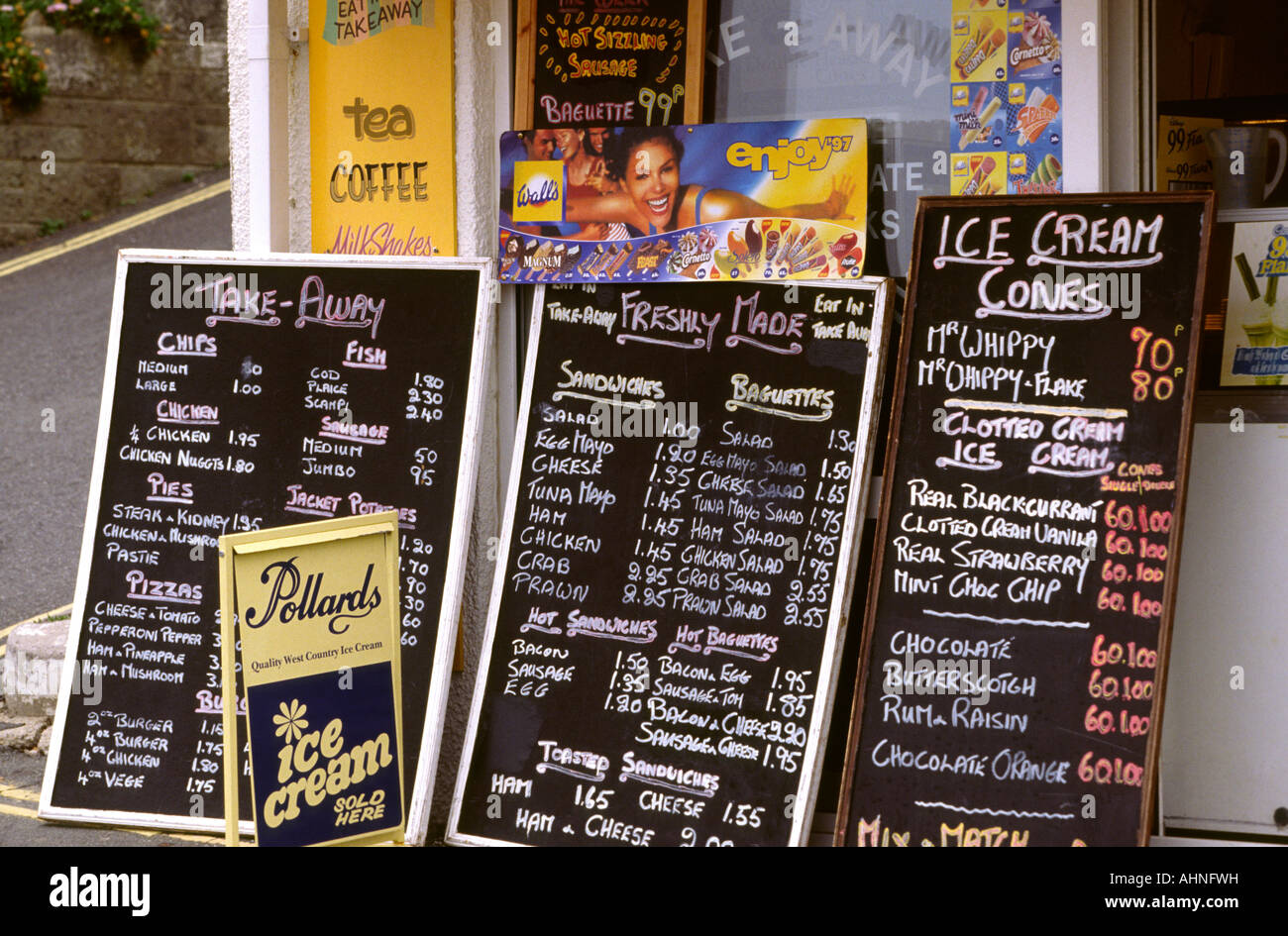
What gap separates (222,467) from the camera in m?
4.95

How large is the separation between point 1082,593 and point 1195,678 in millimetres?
666

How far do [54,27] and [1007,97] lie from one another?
469 inches

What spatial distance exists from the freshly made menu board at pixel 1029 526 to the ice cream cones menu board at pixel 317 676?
4.69 ft

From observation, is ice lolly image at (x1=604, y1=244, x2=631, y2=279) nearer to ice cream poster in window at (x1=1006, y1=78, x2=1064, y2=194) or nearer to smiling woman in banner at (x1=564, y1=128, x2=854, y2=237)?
smiling woman in banner at (x1=564, y1=128, x2=854, y2=237)

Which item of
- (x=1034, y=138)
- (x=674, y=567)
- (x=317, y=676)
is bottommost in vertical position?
(x=317, y=676)

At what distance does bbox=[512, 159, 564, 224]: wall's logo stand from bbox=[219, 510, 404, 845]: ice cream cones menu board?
4.53 ft

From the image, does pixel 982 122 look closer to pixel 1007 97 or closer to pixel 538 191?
pixel 1007 97

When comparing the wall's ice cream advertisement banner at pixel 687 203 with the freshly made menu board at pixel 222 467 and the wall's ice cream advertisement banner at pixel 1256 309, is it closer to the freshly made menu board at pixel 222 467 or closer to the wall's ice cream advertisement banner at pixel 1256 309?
the freshly made menu board at pixel 222 467

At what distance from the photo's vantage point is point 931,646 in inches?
163

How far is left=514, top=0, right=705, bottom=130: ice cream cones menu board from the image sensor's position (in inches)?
191

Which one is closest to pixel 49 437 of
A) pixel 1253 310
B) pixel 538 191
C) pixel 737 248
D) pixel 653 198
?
pixel 538 191

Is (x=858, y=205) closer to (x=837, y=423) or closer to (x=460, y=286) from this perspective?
(x=837, y=423)

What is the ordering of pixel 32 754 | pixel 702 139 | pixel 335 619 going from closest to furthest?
pixel 335 619, pixel 702 139, pixel 32 754
